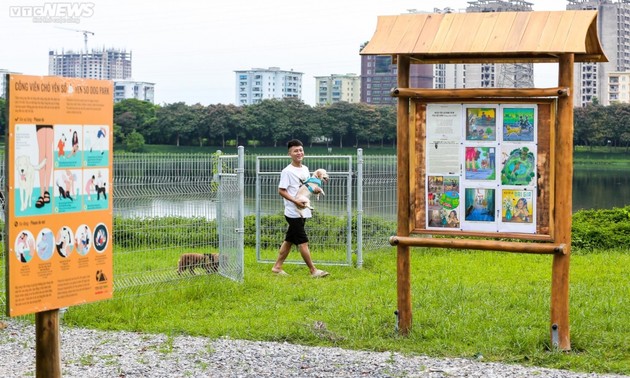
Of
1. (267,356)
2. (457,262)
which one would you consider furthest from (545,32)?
(457,262)

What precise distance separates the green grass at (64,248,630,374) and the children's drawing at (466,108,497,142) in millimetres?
1746

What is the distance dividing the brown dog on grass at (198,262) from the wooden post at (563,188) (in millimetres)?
4844

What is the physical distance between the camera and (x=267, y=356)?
768cm

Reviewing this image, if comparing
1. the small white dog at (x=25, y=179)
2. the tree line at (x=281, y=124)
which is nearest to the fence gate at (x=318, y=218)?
the small white dog at (x=25, y=179)

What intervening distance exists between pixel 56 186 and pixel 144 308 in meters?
4.47

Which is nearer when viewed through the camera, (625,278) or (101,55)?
(625,278)

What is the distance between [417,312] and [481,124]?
85.6 inches

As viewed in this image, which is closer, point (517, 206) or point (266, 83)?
point (517, 206)

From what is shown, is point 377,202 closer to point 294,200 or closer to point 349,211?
point 349,211

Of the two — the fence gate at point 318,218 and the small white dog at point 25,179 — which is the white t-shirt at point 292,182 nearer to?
the fence gate at point 318,218

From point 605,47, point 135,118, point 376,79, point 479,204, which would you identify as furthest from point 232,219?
point 605,47

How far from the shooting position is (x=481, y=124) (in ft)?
26.9

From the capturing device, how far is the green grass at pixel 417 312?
7980 mm

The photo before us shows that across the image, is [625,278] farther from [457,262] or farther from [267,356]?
[267,356]
